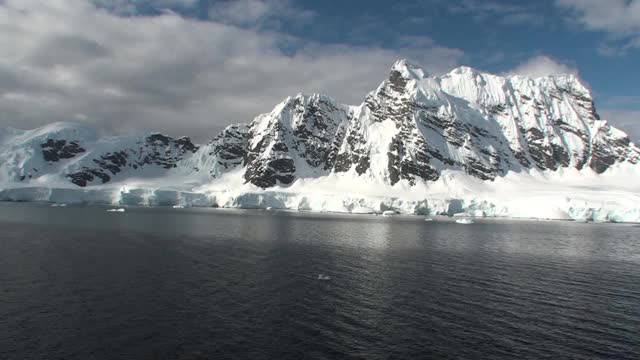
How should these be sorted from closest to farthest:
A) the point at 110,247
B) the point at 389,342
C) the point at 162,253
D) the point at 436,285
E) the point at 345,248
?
1. the point at 389,342
2. the point at 436,285
3. the point at 162,253
4. the point at 110,247
5. the point at 345,248

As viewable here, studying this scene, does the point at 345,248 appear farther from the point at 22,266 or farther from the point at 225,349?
the point at 225,349


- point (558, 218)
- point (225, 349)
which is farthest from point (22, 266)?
point (558, 218)

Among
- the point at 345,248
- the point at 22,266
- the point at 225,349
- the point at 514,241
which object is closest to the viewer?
the point at 225,349

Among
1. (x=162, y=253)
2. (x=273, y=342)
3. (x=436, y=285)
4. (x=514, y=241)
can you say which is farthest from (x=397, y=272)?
(x=514, y=241)

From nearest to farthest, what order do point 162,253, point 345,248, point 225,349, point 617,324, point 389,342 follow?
point 225,349
point 389,342
point 617,324
point 162,253
point 345,248

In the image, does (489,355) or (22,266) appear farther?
(22,266)

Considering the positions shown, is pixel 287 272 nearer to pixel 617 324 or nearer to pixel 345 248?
pixel 345 248
